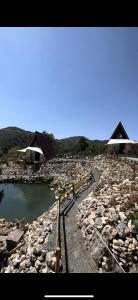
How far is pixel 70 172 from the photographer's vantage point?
918 inches

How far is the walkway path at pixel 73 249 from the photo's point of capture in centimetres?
490

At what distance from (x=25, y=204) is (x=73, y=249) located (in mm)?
8855

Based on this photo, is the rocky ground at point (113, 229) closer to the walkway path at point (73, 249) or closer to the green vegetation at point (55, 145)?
the walkway path at point (73, 249)

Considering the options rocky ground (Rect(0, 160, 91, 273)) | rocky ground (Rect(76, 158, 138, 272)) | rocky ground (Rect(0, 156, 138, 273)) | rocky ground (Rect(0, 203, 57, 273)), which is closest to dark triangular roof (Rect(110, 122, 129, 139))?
rocky ground (Rect(0, 160, 91, 273))

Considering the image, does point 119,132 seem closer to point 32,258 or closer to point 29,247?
point 29,247

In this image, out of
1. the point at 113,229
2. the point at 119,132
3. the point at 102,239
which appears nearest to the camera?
the point at 102,239

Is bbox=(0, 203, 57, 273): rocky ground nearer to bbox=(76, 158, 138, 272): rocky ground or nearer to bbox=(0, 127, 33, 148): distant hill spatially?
bbox=(76, 158, 138, 272): rocky ground

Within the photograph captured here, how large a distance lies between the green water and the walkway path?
4.12 metres

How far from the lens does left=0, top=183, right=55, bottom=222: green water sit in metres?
11.9

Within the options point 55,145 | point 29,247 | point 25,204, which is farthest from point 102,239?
point 55,145

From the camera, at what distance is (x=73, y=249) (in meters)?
5.70
